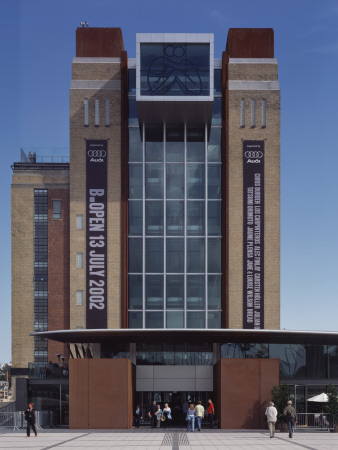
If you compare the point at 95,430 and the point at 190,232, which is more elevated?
the point at 190,232

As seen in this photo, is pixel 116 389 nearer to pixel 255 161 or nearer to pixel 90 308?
pixel 90 308

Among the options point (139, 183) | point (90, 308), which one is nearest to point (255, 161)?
point (139, 183)

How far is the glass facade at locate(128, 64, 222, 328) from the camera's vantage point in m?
50.0

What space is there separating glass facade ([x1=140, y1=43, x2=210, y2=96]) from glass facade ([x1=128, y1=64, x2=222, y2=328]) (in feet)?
0.47

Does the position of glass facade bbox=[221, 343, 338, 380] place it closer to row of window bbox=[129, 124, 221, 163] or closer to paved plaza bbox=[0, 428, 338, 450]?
paved plaza bbox=[0, 428, 338, 450]

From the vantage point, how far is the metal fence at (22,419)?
120 feet

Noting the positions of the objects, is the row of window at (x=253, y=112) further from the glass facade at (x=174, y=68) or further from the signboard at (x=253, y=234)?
the glass facade at (x=174, y=68)

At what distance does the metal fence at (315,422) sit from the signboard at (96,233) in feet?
55.5

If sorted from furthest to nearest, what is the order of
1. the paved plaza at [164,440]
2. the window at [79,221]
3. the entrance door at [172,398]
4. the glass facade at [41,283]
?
1. the glass facade at [41,283]
2. the window at [79,221]
3. the entrance door at [172,398]
4. the paved plaza at [164,440]

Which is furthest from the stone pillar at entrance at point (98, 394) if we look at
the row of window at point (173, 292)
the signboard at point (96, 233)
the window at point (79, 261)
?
the window at point (79, 261)

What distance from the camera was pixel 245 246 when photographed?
4997 cm

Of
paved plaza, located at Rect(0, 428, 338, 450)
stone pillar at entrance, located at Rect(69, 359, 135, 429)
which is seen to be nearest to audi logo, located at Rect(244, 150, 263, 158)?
stone pillar at entrance, located at Rect(69, 359, 135, 429)

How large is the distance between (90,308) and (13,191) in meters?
12.0

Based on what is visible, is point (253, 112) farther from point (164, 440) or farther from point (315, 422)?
point (164, 440)
